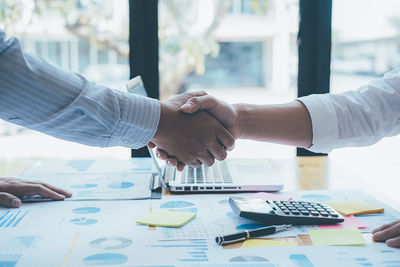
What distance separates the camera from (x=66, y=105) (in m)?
1.03

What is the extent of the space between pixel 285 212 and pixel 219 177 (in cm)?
40

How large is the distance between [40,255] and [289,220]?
50cm

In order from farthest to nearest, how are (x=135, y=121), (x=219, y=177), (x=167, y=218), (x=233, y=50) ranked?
(x=233, y=50)
(x=219, y=177)
(x=135, y=121)
(x=167, y=218)

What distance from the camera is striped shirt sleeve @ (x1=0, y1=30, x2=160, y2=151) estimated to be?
38.3 inches

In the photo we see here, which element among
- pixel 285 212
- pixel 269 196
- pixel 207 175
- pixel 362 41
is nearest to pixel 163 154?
pixel 207 175

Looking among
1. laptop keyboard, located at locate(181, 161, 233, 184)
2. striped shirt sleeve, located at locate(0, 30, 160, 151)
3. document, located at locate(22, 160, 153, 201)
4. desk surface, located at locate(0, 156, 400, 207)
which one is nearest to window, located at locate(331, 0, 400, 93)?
desk surface, located at locate(0, 156, 400, 207)

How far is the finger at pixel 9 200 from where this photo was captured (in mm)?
1093


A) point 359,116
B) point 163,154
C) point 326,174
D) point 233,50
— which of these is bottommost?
point 326,174

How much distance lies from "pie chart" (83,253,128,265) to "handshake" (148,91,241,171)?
1.65ft

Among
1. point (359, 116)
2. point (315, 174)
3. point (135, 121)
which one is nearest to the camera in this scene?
point (135, 121)

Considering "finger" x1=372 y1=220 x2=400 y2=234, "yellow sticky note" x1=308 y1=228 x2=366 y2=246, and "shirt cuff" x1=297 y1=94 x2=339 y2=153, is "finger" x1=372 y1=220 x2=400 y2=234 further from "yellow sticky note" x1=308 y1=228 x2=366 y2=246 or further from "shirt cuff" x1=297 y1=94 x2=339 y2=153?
"shirt cuff" x1=297 y1=94 x2=339 y2=153

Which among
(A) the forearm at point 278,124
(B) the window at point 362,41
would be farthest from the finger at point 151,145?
(B) the window at point 362,41

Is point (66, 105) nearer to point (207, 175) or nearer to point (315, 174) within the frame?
point (207, 175)

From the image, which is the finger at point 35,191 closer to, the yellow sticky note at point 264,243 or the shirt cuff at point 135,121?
the shirt cuff at point 135,121
